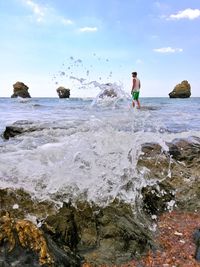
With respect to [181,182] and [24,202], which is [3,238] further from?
[181,182]

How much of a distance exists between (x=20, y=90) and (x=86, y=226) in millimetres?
81835

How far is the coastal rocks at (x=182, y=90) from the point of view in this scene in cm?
7550

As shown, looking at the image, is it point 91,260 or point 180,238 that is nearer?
point 91,260

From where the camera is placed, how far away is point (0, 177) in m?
4.55

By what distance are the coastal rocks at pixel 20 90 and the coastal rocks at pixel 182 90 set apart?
3304 cm

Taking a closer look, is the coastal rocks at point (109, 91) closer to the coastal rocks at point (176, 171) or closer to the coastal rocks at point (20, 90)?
the coastal rocks at point (176, 171)

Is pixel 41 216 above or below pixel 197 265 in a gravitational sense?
above

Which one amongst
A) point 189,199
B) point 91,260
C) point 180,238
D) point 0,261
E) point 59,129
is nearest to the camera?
point 0,261

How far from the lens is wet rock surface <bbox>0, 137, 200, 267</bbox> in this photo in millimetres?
3143

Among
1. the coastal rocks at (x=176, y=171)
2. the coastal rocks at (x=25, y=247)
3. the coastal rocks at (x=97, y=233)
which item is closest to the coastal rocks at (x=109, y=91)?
the coastal rocks at (x=176, y=171)

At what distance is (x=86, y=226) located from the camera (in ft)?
13.3

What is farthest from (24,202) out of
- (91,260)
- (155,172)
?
(155,172)

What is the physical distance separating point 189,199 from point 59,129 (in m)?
6.64

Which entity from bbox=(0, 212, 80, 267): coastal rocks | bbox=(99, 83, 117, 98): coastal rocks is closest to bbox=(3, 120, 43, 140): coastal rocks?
bbox=(99, 83, 117, 98): coastal rocks
